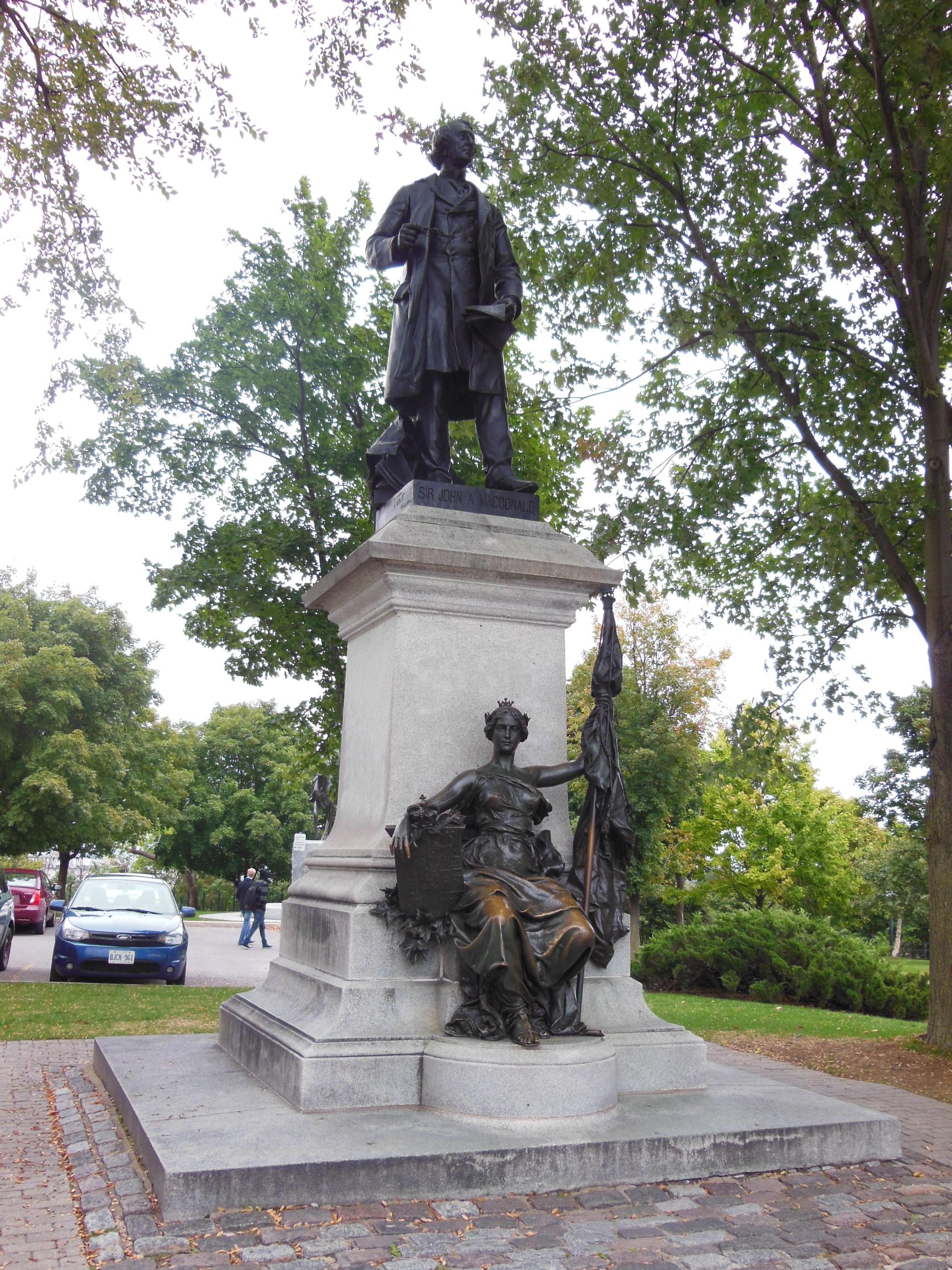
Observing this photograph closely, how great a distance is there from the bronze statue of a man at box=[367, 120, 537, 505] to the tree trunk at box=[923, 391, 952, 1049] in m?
5.69

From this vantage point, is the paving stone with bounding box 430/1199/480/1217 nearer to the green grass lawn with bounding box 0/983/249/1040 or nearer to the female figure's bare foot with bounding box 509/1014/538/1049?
the female figure's bare foot with bounding box 509/1014/538/1049

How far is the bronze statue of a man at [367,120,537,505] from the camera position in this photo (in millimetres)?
6977

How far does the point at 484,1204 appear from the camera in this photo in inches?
166

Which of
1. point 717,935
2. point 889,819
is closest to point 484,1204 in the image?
point 717,935

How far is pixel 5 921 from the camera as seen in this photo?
53.9ft

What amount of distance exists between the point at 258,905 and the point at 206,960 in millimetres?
4175

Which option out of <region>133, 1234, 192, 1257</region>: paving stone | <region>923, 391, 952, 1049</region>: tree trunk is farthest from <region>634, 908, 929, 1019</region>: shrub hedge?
<region>133, 1234, 192, 1257</region>: paving stone

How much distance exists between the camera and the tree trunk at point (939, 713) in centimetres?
1055

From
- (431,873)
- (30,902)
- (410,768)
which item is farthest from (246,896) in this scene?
(431,873)

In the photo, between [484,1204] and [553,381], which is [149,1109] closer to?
[484,1204]

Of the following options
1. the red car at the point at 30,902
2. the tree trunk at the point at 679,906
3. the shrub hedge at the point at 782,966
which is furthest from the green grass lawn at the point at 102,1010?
the tree trunk at the point at 679,906

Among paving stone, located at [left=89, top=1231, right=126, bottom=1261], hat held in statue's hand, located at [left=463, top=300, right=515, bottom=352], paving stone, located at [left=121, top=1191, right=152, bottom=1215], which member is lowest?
paving stone, located at [left=89, top=1231, right=126, bottom=1261]

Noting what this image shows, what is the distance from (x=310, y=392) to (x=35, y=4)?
8.44 m

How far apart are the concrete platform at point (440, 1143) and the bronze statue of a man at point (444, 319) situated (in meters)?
3.78
